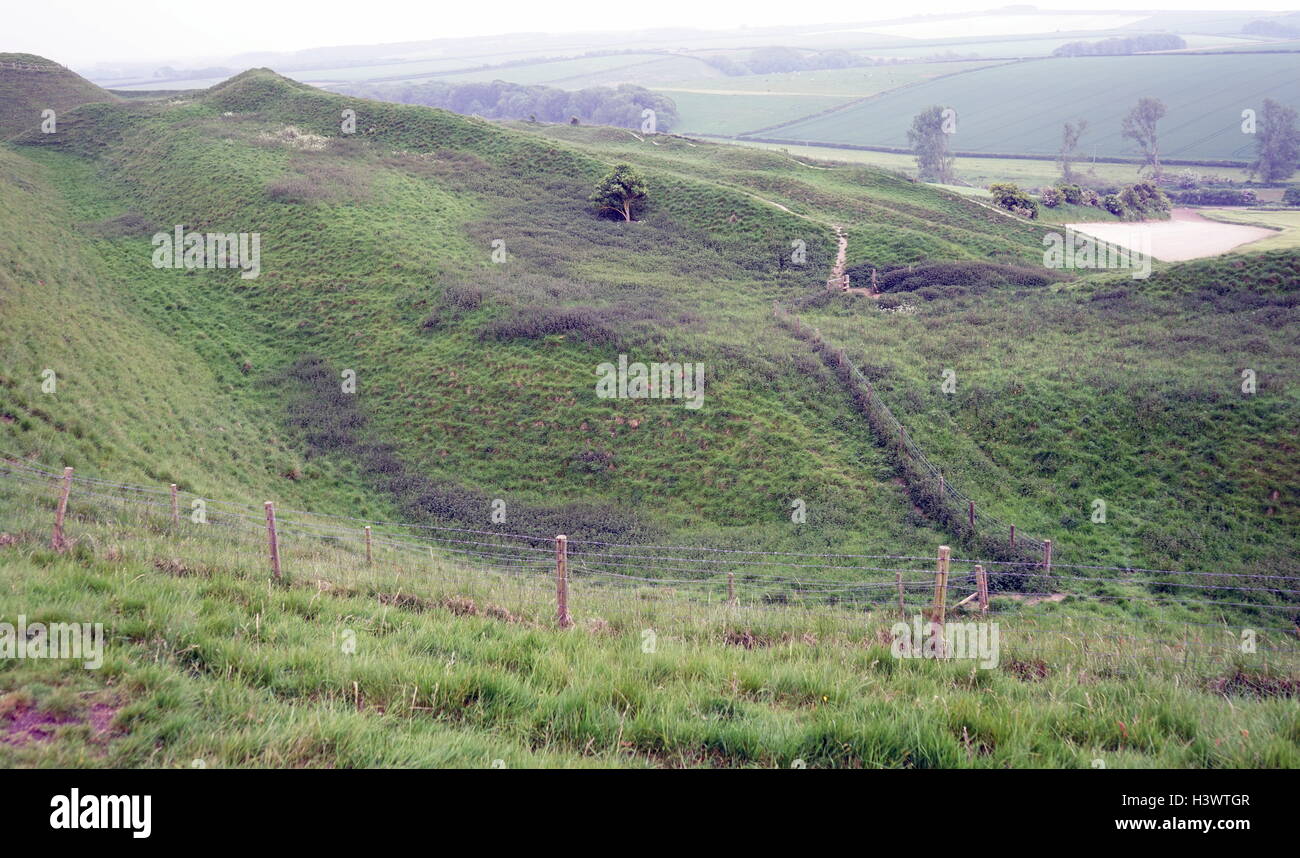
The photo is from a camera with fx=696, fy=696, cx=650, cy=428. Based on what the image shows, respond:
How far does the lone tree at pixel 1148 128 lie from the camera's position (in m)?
94.0

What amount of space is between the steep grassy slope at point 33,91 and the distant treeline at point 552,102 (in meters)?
83.8

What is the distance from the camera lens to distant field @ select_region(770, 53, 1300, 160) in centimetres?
10694

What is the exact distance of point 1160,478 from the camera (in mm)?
19391

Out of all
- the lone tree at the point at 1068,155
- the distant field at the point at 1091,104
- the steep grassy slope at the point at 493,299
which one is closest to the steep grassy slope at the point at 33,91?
the steep grassy slope at the point at 493,299

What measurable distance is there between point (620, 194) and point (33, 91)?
174 feet

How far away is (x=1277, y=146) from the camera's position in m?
85.3

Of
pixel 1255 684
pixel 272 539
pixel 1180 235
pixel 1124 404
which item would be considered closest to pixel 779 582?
pixel 1255 684

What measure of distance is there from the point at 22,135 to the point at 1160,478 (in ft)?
231

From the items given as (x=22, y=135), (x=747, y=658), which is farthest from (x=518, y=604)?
(x=22, y=135)

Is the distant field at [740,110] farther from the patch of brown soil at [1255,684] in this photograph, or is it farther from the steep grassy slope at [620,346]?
the patch of brown soil at [1255,684]

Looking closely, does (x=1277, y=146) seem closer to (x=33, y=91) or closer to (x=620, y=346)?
(x=620, y=346)

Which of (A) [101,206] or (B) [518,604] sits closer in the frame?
(B) [518,604]
